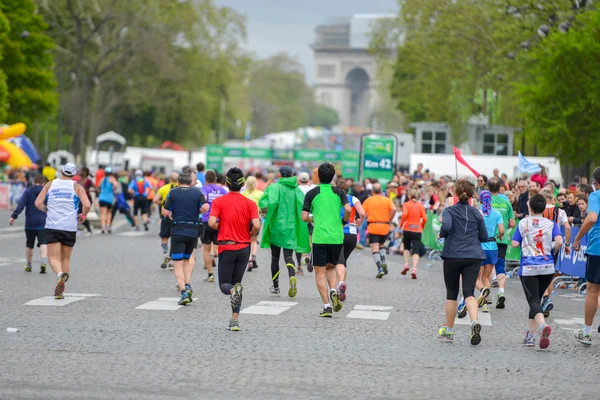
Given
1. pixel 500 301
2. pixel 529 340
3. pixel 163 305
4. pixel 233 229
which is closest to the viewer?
pixel 529 340

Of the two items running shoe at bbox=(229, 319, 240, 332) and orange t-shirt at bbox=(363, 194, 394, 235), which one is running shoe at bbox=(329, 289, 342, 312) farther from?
orange t-shirt at bbox=(363, 194, 394, 235)

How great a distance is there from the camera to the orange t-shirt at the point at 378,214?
2150cm

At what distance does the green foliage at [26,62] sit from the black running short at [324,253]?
4093 cm

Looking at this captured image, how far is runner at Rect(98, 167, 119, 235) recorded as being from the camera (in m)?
31.5

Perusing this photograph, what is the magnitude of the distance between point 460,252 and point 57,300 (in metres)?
5.35

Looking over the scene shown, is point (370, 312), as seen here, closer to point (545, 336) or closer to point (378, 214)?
point (545, 336)

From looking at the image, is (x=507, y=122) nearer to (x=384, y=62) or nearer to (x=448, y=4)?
(x=448, y=4)

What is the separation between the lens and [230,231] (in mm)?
12734

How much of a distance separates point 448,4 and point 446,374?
47.6 m

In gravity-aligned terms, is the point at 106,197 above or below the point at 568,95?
below

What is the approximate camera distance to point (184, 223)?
49.9 ft

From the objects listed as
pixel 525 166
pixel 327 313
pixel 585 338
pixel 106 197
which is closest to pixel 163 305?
pixel 327 313

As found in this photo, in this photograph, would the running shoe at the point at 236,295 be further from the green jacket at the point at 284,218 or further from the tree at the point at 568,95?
the tree at the point at 568,95

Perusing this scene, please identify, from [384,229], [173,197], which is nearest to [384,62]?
[384,229]
